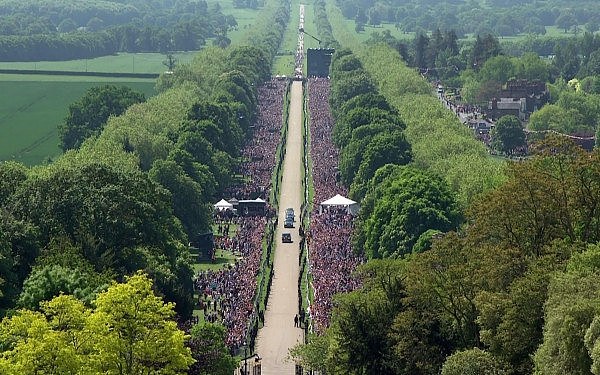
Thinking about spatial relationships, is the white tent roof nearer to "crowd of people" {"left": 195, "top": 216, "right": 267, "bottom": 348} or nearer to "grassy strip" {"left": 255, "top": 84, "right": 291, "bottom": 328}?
"grassy strip" {"left": 255, "top": 84, "right": 291, "bottom": 328}

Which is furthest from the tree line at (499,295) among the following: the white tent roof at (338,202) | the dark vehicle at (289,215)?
the white tent roof at (338,202)

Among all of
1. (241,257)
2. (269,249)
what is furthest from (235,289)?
(269,249)

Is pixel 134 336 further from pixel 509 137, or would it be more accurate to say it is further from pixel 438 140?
pixel 509 137

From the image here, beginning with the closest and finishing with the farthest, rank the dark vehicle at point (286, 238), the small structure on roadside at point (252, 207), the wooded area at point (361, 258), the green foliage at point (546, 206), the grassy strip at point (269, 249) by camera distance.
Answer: the wooded area at point (361, 258), the green foliage at point (546, 206), the grassy strip at point (269, 249), the dark vehicle at point (286, 238), the small structure on roadside at point (252, 207)

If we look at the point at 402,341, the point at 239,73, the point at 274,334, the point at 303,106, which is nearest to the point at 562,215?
the point at 402,341

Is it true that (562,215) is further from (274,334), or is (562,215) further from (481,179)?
(481,179)

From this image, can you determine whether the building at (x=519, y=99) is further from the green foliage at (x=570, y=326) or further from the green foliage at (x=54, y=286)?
the green foliage at (x=570, y=326)
